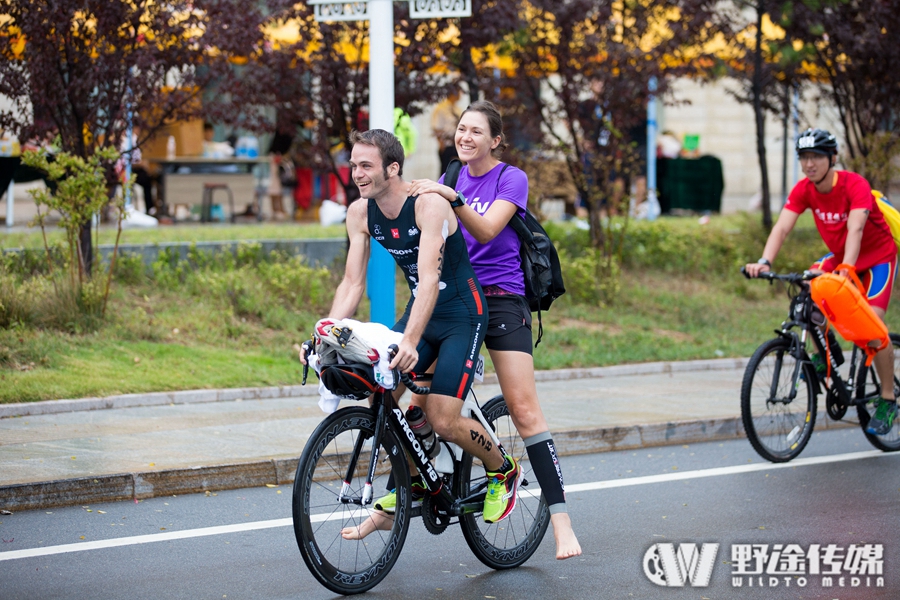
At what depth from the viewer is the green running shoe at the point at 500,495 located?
200 inches

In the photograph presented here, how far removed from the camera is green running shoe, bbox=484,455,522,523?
16.7 ft

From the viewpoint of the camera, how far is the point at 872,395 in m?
7.79

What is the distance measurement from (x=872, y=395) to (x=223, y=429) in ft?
14.8

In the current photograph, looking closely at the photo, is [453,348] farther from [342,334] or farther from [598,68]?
[598,68]

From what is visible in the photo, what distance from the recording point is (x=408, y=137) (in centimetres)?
1402

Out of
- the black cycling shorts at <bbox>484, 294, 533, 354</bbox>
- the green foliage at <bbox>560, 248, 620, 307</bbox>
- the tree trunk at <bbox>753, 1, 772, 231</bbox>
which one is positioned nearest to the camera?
the black cycling shorts at <bbox>484, 294, 533, 354</bbox>

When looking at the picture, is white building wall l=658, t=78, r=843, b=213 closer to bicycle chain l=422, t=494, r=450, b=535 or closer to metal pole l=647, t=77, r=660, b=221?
metal pole l=647, t=77, r=660, b=221

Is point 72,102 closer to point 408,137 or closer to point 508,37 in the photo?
point 408,137

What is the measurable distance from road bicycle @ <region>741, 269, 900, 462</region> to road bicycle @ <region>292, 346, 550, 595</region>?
2.58m

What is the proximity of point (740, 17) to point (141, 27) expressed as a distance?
28.9ft

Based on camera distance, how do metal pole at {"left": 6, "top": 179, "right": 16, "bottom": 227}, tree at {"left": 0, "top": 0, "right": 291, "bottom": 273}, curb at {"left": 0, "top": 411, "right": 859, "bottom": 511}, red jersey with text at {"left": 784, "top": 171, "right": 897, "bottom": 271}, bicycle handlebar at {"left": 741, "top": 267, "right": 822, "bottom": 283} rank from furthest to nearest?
1. metal pole at {"left": 6, "top": 179, "right": 16, "bottom": 227}
2. tree at {"left": 0, "top": 0, "right": 291, "bottom": 273}
3. red jersey with text at {"left": 784, "top": 171, "right": 897, "bottom": 271}
4. bicycle handlebar at {"left": 741, "top": 267, "right": 822, "bottom": 283}
5. curb at {"left": 0, "top": 411, "right": 859, "bottom": 511}

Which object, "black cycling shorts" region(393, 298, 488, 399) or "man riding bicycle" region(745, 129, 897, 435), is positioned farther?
"man riding bicycle" region(745, 129, 897, 435)
